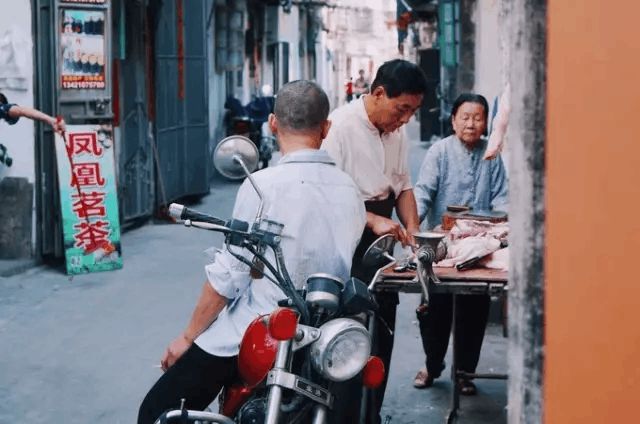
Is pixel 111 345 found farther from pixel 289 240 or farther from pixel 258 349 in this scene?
pixel 258 349

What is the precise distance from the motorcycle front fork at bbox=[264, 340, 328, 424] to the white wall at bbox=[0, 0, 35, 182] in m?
7.10

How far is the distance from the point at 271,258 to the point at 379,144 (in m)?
1.80

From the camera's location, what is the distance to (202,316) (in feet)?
11.3

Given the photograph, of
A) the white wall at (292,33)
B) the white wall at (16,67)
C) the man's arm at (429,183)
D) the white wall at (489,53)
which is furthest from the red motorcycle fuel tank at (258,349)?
the white wall at (292,33)

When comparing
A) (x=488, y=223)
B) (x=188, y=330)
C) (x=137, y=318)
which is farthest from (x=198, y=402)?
(x=137, y=318)

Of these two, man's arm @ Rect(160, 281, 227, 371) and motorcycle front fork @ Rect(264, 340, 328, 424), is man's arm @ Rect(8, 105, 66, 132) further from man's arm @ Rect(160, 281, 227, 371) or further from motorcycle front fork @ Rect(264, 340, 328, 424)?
motorcycle front fork @ Rect(264, 340, 328, 424)

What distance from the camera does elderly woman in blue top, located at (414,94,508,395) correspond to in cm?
594

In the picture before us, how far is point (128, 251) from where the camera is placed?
10.8 meters

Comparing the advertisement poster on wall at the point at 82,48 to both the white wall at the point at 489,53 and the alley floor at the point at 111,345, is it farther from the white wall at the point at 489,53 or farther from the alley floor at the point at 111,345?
the white wall at the point at 489,53

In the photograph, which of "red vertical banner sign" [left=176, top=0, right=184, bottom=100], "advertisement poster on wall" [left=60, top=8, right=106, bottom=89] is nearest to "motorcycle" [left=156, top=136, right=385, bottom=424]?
"advertisement poster on wall" [left=60, top=8, right=106, bottom=89]

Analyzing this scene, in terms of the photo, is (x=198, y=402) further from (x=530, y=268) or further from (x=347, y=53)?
(x=347, y=53)

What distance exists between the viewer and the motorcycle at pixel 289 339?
2.97 meters

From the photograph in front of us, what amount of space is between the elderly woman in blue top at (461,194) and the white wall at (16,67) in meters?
4.60

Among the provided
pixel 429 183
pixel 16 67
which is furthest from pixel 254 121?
pixel 429 183
